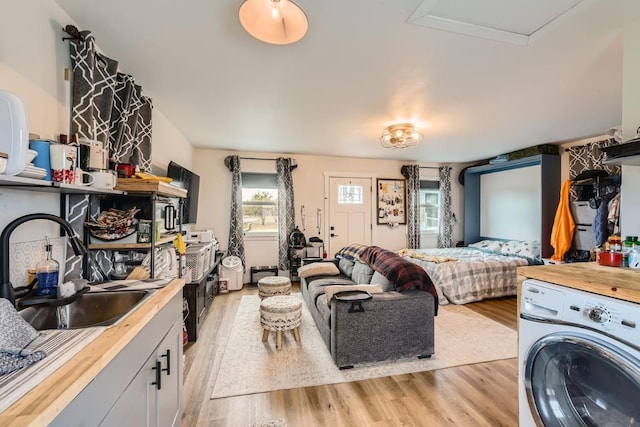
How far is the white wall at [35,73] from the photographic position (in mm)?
1191

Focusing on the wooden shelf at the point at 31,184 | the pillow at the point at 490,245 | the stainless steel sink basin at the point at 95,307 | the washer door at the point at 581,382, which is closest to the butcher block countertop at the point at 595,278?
the washer door at the point at 581,382

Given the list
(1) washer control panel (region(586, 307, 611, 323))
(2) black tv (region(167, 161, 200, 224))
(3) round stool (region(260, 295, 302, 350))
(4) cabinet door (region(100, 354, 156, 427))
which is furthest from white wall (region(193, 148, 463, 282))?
(1) washer control panel (region(586, 307, 611, 323))

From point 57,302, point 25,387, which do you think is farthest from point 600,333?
point 57,302

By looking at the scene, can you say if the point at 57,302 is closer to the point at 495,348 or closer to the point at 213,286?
the point at 213,286

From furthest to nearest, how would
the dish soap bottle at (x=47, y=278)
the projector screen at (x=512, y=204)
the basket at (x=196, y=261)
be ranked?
the projector screen at (x=512, y=204) < the basket at (x=196, y=261) < the dish soap bottle at (x=47, y=278)

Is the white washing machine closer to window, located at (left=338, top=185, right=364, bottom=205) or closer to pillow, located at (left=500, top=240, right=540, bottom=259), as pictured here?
pillow, located at (left=500, top=240, right=540, bottom=259)

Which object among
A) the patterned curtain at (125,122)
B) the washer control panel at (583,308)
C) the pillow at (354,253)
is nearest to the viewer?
the washer control panel at (583,308)

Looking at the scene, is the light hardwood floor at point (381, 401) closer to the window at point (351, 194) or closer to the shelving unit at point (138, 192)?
the shelving unit at point (138, 192)

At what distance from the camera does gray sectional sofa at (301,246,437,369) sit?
2.28m

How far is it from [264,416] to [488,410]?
151cm

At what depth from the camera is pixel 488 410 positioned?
183cm

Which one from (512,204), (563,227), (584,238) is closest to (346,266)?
(563,227)

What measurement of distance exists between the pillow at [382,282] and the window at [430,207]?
3.48m

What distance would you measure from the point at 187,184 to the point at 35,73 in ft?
8.01
